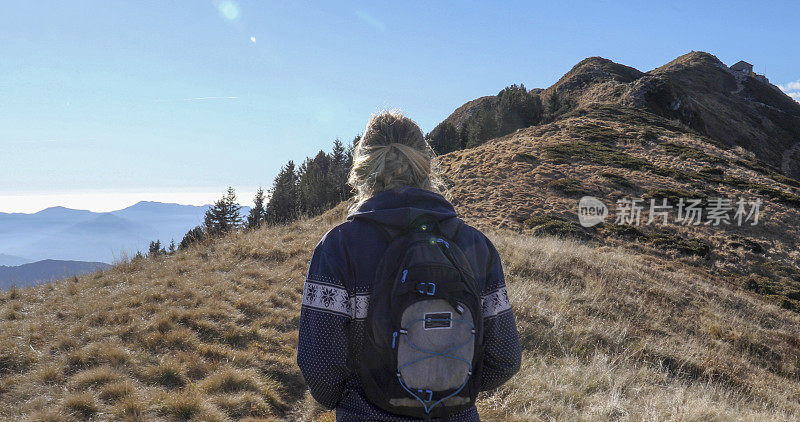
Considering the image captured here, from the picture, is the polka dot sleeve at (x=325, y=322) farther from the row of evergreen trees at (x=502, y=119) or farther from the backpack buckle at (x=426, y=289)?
the row of evergreen trees at (x=502, y=119)

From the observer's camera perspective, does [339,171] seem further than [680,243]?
Yes

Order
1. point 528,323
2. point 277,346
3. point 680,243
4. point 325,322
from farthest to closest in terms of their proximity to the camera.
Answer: point 680,243
point 528,323
point 277,346
point 325,322

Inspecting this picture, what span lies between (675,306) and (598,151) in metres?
18.3

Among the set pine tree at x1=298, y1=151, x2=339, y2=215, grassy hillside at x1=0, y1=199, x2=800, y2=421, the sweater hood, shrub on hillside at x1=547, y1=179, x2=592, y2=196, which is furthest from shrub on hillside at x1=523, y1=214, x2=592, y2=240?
pine tree at x1=298, y1=151, x2=339, y2=215

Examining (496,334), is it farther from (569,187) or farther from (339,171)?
(339,171)

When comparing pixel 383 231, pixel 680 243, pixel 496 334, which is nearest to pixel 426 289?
pixel 383 231

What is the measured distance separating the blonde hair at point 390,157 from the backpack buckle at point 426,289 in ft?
1.63

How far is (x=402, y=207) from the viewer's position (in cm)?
167

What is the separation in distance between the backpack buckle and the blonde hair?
19.5 inches

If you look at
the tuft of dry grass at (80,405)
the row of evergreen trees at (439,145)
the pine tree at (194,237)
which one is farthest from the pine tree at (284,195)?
the tuft of dry grass at (80,405)

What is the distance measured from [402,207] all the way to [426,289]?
349mm

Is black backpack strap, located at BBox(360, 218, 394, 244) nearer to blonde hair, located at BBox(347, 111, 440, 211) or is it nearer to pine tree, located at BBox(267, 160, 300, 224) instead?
blonde hair, located at BBox(347, 111, 440, 211)

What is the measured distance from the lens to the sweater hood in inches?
63.8

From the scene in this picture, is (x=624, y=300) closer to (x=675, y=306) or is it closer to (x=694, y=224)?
(x=675, y=306)
